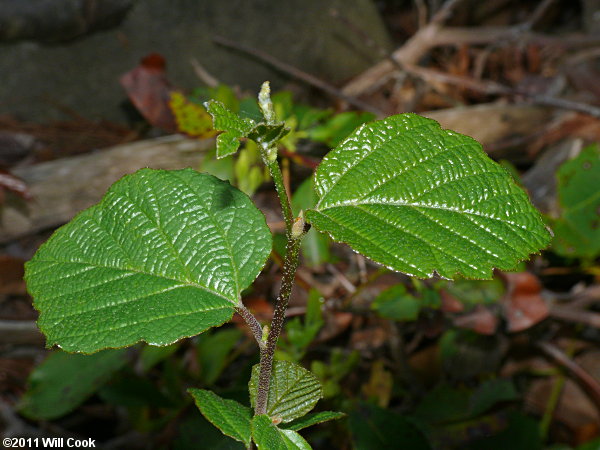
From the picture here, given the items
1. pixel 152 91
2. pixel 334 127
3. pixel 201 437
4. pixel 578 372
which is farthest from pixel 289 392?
pixel 578 372

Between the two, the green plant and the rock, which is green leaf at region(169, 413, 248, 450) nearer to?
the green plant

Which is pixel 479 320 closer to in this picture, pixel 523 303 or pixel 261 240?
pixel 523 303

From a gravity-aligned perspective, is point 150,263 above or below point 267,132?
below

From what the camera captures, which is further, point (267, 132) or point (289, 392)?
point (289, 392)

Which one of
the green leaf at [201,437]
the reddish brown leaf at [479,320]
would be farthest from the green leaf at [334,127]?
the green leaf at [201,437]

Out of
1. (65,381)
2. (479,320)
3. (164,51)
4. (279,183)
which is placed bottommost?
(65,381)

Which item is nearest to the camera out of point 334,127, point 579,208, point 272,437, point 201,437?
point 272,437
